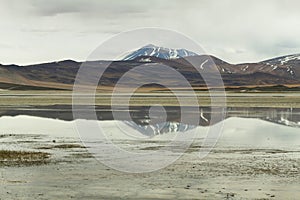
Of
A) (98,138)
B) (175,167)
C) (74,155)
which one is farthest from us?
(98,138)

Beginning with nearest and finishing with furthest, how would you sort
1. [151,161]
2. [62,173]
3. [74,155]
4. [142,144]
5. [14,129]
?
[62,173], [151,161], [74,155], [142,144], [14,129]

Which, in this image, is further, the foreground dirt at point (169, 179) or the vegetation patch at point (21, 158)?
the vegetation patch at point (21, 158)

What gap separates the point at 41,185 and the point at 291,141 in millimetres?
16261

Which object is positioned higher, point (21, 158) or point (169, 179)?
point (21, 158)

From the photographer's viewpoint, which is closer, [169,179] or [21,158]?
[169,179]

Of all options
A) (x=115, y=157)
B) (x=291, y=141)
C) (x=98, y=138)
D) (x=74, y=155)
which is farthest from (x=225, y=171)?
(x=98, y=138)

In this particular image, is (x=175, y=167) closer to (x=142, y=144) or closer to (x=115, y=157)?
(x=115, y=157)

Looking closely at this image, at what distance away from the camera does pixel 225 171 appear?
18.8 metres

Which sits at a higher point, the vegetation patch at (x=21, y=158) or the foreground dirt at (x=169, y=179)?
the vegetation patch at (x=21, y=158)

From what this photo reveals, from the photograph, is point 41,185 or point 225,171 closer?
point 41,185

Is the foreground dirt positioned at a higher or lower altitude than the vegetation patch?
lower

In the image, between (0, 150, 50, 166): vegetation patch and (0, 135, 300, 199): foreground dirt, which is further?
(0, 150, 50, 166): vegetation patch

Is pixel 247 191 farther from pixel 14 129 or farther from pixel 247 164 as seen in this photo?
pixel 14 129

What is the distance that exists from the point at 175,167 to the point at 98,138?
10.7 metres
